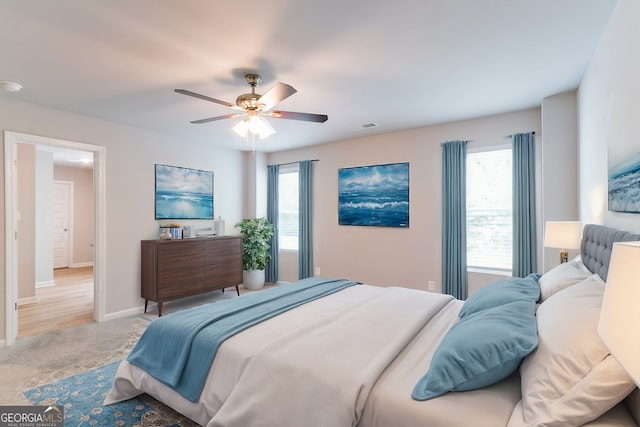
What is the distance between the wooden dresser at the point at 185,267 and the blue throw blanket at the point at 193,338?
7.12 ft

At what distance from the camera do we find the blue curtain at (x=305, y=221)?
18.7ft

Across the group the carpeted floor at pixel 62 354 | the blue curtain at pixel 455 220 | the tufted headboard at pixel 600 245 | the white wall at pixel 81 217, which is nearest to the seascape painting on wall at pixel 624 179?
the tufted headboard at pixel 600 245

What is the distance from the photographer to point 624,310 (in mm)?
752

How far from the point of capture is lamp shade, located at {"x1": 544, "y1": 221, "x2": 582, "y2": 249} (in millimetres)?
2795

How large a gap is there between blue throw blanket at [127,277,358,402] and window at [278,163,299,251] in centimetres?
348

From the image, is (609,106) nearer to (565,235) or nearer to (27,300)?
(565,235)

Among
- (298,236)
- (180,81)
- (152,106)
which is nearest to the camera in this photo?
(180,81)

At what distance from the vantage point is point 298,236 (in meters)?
5.92

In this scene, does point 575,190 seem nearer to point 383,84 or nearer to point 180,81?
point 383,84

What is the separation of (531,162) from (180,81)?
12.7ft

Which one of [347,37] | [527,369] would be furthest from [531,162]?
[527,369]

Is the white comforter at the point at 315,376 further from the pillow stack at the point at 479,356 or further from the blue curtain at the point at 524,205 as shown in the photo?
the blue curtain at the point at 524,205

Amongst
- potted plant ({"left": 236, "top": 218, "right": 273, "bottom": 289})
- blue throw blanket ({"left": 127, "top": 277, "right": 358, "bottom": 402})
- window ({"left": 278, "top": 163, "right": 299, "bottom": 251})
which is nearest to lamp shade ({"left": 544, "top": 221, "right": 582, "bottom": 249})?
blue throw blanket ({"left": 127, "top": 277, "right": 358, "bottom": 402})

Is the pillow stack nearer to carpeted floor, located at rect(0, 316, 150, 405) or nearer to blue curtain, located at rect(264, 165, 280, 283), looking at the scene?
carpeted floor, located at rect(0, 316, 150, 405)
